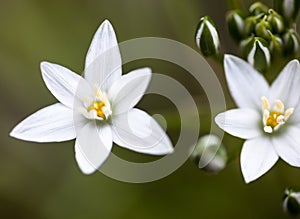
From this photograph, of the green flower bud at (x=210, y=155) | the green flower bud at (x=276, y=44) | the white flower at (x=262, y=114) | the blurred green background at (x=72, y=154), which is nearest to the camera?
the white flower at (x=262, y=114)

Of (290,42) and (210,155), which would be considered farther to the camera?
(290,42)

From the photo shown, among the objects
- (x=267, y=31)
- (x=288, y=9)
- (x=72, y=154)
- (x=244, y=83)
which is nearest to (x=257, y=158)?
(x=244, y=83)

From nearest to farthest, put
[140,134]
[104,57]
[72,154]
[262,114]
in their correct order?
[140,134], [104,57], [262,114], [72,154]

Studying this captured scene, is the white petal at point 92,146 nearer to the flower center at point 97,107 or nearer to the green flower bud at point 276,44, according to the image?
the flower center at point 97,107

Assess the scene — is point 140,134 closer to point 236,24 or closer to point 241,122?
point 241,122

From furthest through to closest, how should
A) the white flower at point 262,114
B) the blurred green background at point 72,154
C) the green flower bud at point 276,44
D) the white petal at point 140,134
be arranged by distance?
1. the blurred green background at point 72,154
2. the green flower bud at point 276,44
3. the white flower at point 262,114
4. the white petal at point 140,134

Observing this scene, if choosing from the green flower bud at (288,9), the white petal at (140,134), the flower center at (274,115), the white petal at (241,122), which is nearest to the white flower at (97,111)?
the white petal at (140,134)

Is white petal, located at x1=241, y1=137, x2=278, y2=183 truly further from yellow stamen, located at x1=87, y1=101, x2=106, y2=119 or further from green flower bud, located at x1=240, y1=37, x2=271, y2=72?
yellow stamen, located at x1=87, y1=101, x2=106, y2=119
